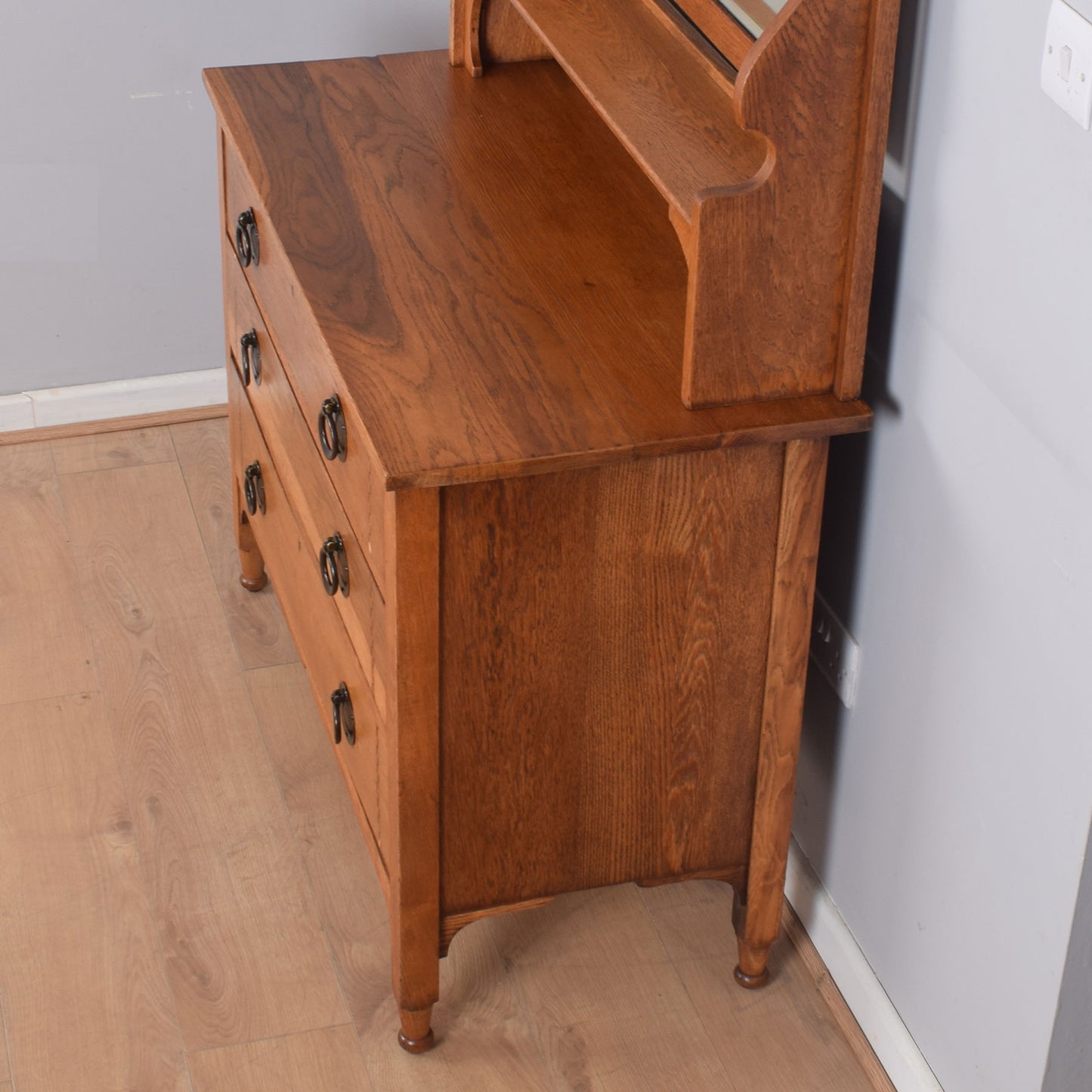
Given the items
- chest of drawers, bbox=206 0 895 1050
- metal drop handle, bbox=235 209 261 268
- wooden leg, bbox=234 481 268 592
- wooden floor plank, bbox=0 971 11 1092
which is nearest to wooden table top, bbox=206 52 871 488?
chest of drawers, bbox=206 0 895 1050

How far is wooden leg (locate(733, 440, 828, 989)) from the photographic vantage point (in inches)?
64.6

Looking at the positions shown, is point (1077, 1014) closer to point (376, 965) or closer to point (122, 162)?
point (376, 965)

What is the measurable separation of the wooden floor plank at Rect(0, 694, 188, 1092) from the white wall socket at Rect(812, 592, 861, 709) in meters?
0.89

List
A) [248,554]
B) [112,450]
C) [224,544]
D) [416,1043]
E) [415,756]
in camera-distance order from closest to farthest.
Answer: [415,756] < [416,1043] < [248,554] < [224,544] < [112,450]

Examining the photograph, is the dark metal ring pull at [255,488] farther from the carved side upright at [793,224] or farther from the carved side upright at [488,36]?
the carved side upright at [793,224]

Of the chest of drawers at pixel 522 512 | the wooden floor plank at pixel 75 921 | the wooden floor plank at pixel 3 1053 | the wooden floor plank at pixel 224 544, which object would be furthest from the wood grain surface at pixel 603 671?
the wooden floor plank at pixel 224 544

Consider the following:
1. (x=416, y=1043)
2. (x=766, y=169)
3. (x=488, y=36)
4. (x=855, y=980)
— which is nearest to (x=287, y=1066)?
(x=416, y=1043)

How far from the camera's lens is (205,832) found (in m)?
2.17

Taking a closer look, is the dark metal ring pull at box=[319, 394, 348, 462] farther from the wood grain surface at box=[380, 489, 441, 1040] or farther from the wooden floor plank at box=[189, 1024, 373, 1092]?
the wooden floor plank at box=[189, 1024, 373, 1092]

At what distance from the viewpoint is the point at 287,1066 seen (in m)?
1.86

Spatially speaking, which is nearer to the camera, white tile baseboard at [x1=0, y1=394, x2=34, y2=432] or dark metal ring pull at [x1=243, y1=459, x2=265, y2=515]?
dark metal ring pull at [x1=243, y1=459, x2=265, y2=515]

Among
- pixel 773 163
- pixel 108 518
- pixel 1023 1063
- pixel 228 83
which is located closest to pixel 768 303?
pixel 773 163

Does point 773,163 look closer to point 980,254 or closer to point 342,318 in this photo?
point 980,254

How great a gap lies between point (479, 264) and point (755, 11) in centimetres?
42
